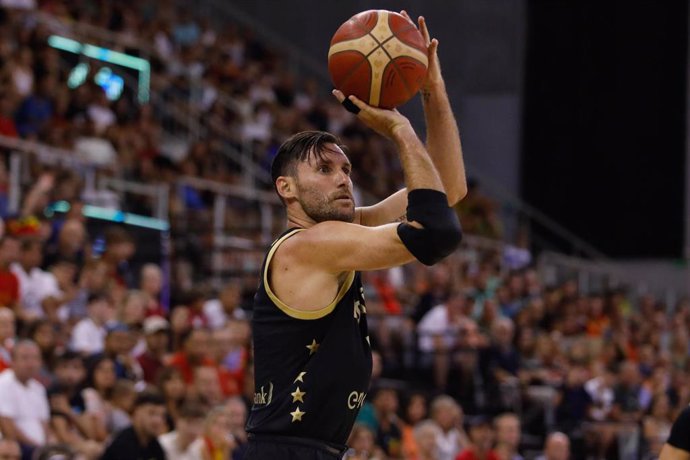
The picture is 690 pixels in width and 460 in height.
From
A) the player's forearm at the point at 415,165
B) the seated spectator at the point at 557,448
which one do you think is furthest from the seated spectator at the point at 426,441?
the player's forearm at the point at 415,165

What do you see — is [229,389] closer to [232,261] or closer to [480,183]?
[232,261]

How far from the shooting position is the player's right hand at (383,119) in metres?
4.96

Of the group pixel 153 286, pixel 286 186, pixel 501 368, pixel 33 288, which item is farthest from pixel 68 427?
pixel 501 368

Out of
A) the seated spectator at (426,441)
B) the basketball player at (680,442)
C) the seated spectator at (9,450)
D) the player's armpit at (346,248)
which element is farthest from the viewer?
the seated spectator at (426,441)

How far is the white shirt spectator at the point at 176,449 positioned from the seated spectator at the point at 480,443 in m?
3.42

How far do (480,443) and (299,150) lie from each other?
8.44 metres

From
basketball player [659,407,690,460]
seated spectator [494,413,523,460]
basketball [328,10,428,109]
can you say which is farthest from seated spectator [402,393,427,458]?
basketball [328,10,428,109]

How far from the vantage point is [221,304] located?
46.0 ft

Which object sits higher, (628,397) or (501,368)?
(501,368)

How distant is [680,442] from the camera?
6.44 m

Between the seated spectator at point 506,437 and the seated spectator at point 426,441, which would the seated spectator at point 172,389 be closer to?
the seated spectator at point 426,441

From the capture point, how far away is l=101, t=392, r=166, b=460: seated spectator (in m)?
9.49

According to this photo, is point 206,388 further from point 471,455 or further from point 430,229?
point 430,229

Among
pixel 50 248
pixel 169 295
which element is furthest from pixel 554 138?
pixel 50 248
